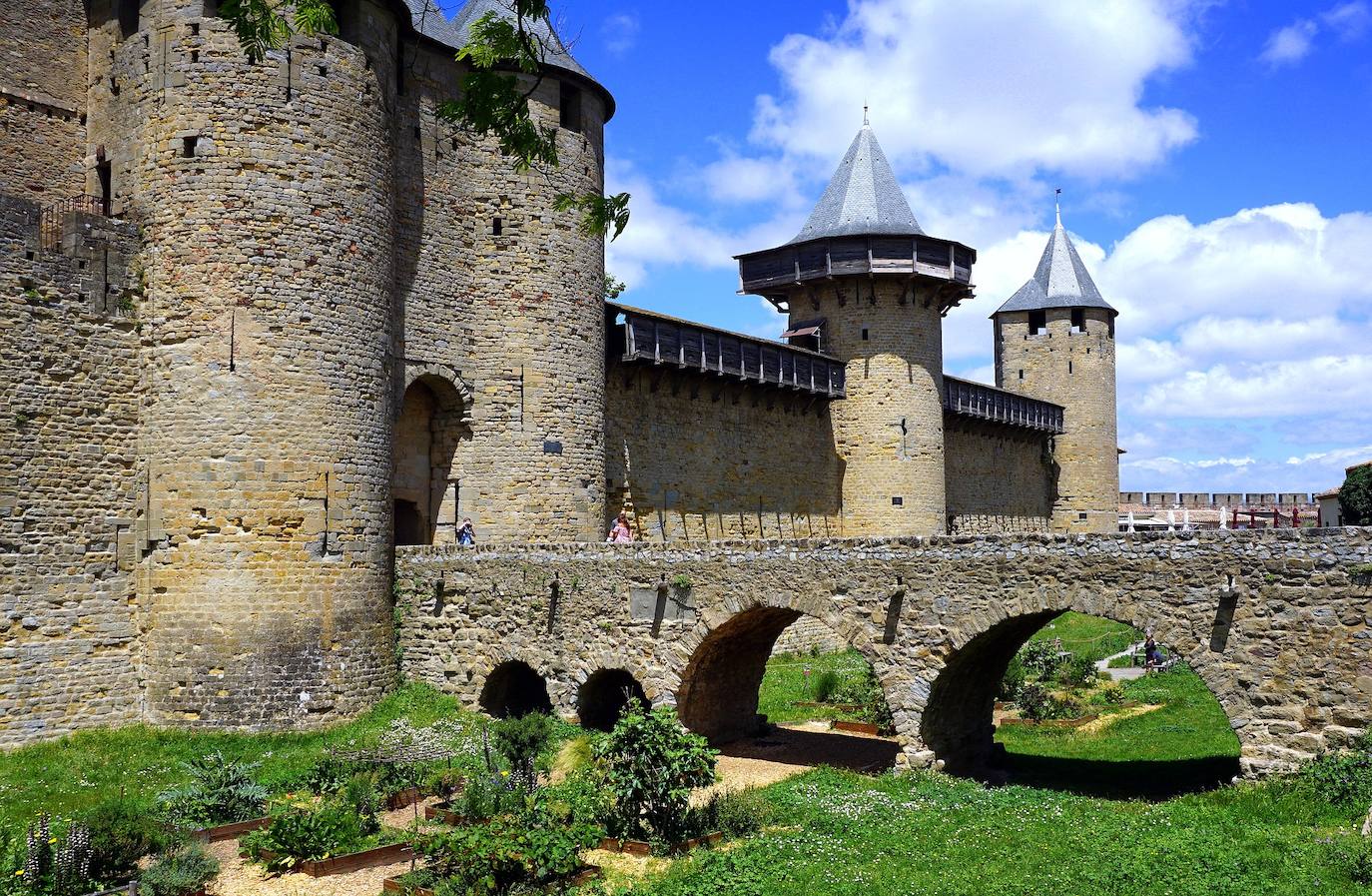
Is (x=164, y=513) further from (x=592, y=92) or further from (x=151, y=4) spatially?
(x=592, y=92)

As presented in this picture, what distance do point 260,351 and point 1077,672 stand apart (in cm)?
1701

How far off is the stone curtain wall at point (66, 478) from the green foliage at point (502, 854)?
7.77 m

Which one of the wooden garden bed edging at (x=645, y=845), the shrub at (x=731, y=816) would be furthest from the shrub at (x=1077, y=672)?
the wooden garden bed edging at (x=645, y=845)

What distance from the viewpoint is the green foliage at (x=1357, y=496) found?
132ft

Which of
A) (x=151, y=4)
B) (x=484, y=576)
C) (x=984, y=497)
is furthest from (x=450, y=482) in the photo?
(x=984, y=497)

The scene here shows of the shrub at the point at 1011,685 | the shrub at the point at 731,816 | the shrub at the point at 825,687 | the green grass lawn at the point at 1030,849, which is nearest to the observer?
the green grass lawn at the point at 1030,849

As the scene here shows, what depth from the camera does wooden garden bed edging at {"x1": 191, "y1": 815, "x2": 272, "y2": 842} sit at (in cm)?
1345

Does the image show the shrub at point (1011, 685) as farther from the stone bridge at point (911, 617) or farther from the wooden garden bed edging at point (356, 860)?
the wooden garden bed edging at point (356, 860)

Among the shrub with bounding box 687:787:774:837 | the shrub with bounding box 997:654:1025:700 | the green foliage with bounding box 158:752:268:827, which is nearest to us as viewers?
the shrub with bounding box 687:787:774:837

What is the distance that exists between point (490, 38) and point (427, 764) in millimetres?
11264

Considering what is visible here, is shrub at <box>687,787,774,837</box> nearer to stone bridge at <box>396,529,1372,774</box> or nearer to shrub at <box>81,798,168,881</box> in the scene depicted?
stone bridge at <box>396,529,1372,774</box>

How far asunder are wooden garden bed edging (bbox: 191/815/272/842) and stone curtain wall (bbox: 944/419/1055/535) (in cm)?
2713

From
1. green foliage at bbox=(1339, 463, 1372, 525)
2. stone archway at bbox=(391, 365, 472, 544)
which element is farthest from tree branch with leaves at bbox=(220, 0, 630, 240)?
green foliage at bbox=(1339, 463, 1372, 525)

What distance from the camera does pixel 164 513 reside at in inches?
696
